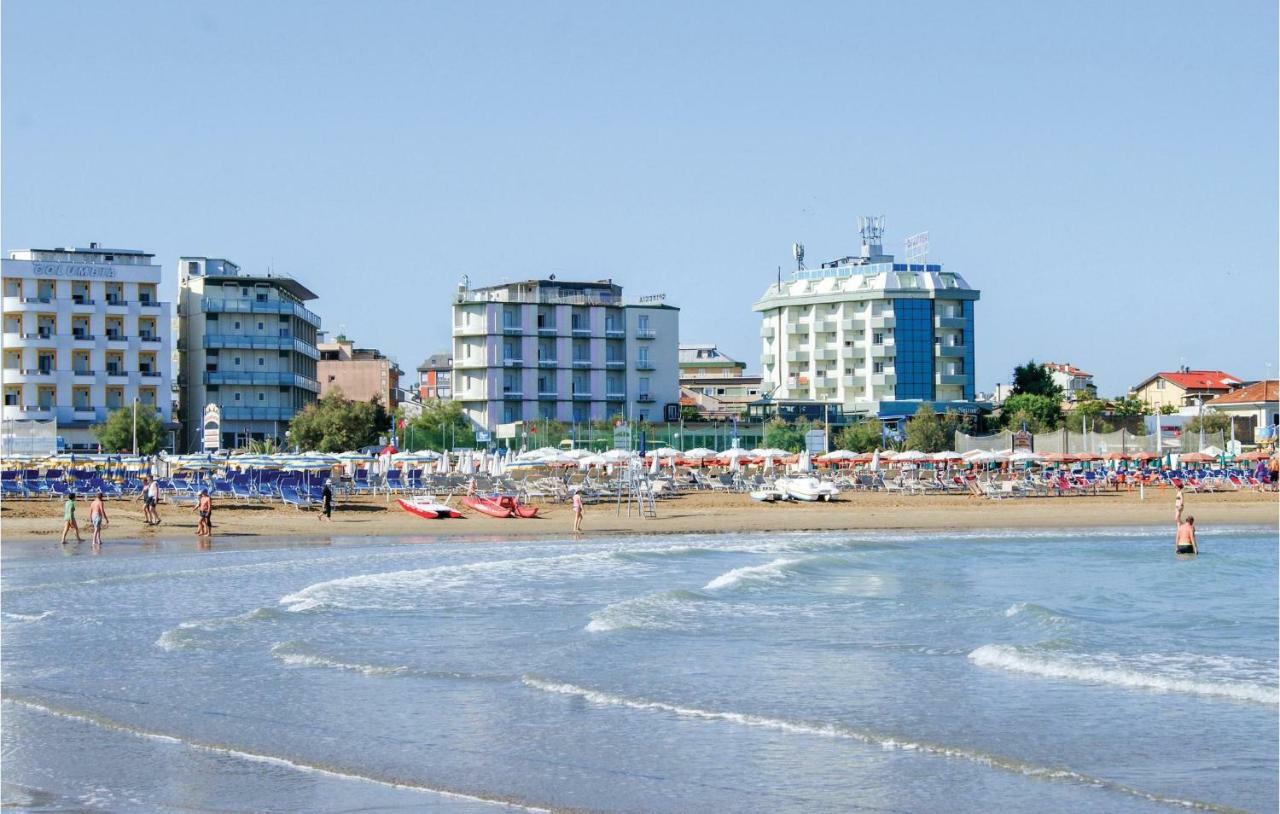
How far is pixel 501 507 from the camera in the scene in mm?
47625

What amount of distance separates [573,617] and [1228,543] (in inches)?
977

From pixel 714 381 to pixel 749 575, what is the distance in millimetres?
102339

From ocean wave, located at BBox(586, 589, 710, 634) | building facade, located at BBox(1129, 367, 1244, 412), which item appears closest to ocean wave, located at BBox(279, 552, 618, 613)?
ocean wave, located at BBox(586, 589, 710, 634)

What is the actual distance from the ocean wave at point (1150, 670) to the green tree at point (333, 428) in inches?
2487

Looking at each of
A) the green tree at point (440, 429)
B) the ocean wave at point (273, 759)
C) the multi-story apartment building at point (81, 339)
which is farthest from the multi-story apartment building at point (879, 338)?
the ocean wave at point (273, 759)

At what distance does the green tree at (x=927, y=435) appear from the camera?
83812mm

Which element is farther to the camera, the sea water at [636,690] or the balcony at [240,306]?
the balcony at [240,306]

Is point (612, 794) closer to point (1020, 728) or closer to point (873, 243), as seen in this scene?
point (1020, 728)

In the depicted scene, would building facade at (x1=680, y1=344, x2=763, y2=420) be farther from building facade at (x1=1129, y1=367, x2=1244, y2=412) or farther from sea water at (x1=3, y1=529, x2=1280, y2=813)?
sea water at (x1=3, y1=529, x2=1280, y2=813)

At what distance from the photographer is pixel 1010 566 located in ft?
111

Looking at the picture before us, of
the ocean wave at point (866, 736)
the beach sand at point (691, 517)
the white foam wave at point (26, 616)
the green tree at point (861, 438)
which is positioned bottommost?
the ocean wave at point (866, 736)

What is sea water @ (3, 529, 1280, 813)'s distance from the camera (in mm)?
12523

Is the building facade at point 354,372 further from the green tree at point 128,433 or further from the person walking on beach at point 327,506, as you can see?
the person walking on beach at point 327,506

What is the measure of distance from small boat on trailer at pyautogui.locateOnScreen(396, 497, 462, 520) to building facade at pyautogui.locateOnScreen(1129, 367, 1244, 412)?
94.6 metres
